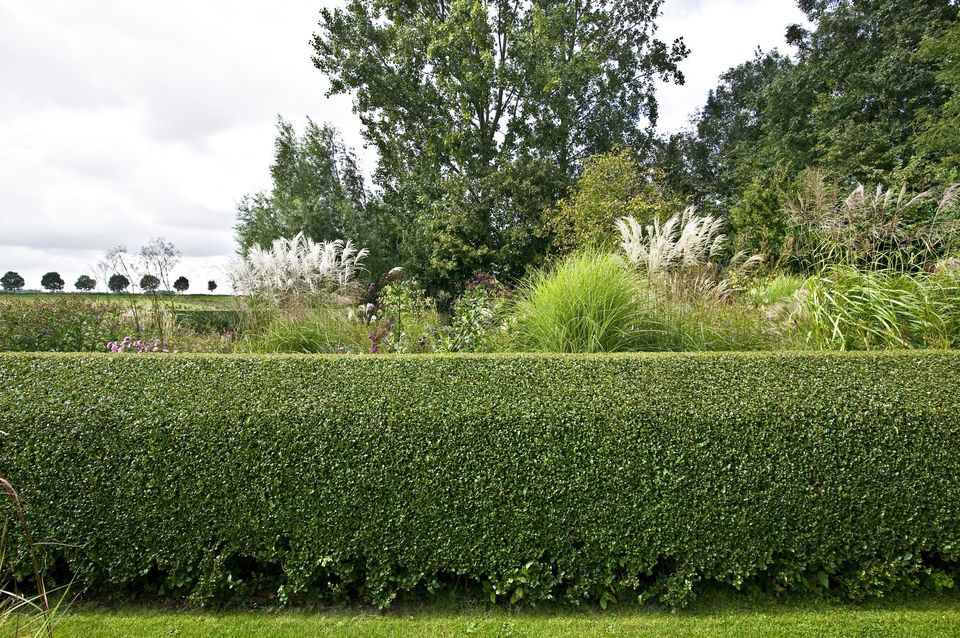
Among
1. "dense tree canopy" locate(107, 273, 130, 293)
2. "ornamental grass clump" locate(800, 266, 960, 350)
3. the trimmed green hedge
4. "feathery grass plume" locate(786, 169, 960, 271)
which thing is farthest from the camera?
"dense tree canopy" locate(107, 273, 130, 293)

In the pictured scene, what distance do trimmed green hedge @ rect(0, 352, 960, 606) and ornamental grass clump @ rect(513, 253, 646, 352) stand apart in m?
1.11

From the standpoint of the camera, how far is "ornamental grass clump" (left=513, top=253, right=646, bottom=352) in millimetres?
3441

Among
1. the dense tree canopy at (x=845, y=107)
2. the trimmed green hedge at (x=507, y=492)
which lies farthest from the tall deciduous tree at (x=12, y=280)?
the dense tree canopy at (x=845, y=107)

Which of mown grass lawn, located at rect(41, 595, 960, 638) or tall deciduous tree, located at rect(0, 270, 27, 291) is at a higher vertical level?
tall deciduous tree, located at rect(0, 270, 27, 291)

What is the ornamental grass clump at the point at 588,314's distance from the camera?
3441 mm

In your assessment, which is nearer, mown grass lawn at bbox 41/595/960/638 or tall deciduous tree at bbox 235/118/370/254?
mown grass lawn at bbox 41/595/960/638

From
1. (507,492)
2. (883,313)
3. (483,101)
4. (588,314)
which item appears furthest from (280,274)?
(483,101)

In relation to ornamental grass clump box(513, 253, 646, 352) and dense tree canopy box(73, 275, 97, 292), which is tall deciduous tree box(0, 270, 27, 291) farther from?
ornamental grass clump box(513, 253, 646, 352)

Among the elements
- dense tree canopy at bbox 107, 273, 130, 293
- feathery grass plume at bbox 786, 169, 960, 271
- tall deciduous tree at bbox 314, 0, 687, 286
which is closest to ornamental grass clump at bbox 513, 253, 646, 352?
feathery grass plume at bbox 786, 169, 960, 271

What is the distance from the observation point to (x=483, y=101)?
14.2 m

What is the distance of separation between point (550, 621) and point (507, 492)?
24.1 inches

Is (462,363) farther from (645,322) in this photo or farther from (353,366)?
(645,322)

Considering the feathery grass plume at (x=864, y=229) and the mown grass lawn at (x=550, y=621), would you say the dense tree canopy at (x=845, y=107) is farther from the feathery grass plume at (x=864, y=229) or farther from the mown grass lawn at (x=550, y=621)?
the mown grass lawn at (x=550, y=621)

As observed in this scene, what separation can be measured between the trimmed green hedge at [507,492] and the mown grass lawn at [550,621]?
96 mm
